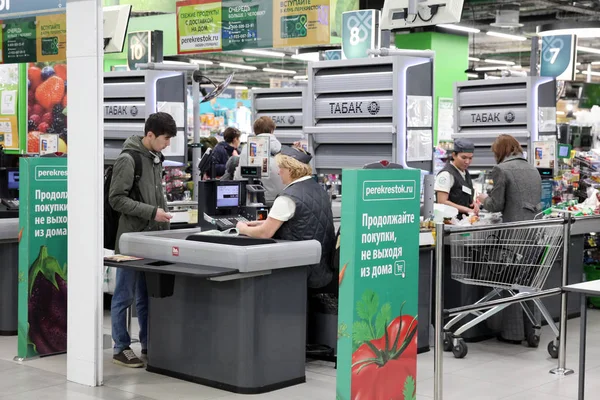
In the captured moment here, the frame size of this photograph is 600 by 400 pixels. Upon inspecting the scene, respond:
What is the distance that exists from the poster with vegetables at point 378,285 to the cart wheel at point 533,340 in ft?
7.97

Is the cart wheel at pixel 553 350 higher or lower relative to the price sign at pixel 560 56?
lower

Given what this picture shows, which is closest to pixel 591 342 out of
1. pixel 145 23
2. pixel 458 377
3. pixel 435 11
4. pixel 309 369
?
pixel 458 377

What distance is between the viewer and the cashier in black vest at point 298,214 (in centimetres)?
560

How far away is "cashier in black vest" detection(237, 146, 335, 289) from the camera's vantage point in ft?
18.4

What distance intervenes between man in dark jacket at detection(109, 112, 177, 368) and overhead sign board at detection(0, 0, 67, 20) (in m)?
1.01

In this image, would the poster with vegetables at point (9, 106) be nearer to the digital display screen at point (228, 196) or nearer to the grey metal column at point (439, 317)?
the digital display screen at point (228, 196)

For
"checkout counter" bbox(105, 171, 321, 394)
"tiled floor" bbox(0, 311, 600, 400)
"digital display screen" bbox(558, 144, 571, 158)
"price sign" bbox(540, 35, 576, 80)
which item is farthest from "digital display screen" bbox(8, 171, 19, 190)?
"price sign" bbox(540, 35, 576, 80)

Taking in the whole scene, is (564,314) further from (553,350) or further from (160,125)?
(160,125)

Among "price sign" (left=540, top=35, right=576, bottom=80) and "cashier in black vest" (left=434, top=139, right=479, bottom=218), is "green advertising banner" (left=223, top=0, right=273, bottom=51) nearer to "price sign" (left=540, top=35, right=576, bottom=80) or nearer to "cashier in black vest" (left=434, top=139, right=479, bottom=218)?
"cashier in black vest" (left=434, top=139, right=479, bottom=218)

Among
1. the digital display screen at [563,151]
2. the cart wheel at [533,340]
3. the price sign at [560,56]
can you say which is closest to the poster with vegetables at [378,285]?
the cart wheel at [533,340]

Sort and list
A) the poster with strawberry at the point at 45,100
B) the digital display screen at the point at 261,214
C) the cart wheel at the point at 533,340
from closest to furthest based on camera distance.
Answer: the digital display screen at the point at 261,214
the cart wheel at the point at 533,340
the poster with strawberry at the point at 45,100

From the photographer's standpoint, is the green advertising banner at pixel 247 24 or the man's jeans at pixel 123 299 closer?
the man's jeans at pixel 123 299

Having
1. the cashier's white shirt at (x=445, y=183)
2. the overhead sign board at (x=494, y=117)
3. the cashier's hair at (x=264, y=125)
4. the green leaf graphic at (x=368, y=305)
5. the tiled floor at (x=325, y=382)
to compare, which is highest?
the overhead sign board at (x=494, y=117)

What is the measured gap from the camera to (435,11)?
7.57 metres
